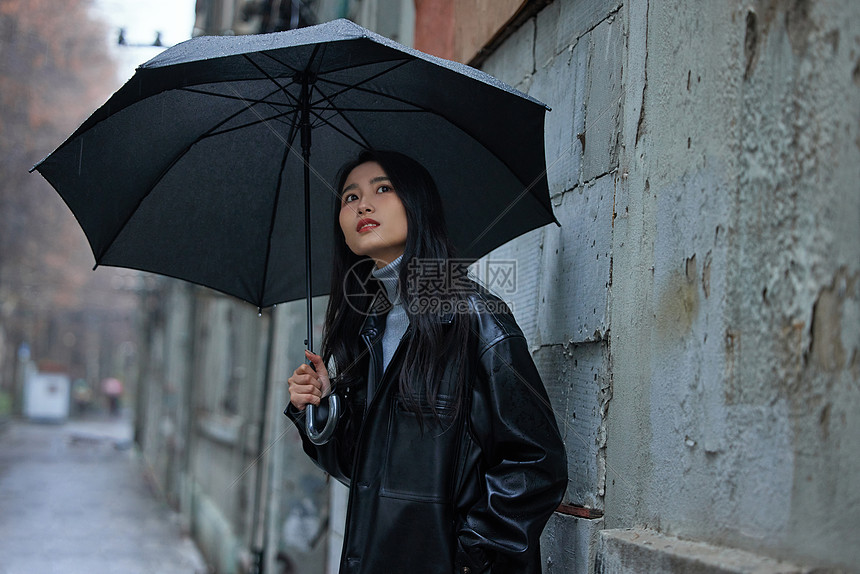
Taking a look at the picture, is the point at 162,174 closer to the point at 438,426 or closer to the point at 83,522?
the point at 438,426

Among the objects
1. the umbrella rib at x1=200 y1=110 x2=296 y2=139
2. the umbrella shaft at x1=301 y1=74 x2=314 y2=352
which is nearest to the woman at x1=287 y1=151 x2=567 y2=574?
the umbrella shaft at x1=301 y1=74 x2=314 y2=352

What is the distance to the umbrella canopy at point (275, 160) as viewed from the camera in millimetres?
2596

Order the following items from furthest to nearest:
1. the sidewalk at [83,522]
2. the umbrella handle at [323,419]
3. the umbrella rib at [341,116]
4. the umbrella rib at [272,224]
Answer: the sidewalk at [83,522] → the umbrella rib at [272,224] → the umbrella rib at [341,116] → the umbrella handle at [323,419]

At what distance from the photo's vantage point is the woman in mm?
2164

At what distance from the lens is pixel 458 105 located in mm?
2674

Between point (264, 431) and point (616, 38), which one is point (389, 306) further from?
point (264, 431)

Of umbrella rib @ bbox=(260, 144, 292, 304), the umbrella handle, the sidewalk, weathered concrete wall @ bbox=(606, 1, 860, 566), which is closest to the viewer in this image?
weathered concrete wall @ bbox=(606, 1, 860, 566)

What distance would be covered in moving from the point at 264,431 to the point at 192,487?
16.1ft

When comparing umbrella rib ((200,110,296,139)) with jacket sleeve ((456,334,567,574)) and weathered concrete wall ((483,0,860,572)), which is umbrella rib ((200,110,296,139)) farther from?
jacket sleeve ((456,334,567,574))

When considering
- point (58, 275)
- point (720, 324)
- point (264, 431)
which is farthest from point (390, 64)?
point (58, 275)

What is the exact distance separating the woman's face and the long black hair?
0.10ft

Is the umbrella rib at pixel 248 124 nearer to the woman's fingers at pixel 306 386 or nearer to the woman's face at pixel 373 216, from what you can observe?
the woman's face at pixel 373 216

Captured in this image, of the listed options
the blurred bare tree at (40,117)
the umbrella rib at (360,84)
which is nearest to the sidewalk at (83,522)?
the blurred bare tree at (40,117)

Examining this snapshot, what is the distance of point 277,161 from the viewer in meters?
3.02
